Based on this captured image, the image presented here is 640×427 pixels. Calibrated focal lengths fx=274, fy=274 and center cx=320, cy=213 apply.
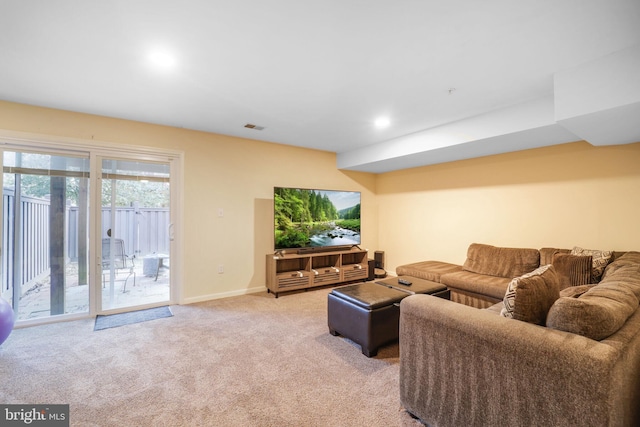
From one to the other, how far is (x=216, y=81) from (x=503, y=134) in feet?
9.58

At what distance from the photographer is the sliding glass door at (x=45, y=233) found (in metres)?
2.89

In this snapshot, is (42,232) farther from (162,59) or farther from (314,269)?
(314,269)

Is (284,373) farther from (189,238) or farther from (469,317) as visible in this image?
(189,238)

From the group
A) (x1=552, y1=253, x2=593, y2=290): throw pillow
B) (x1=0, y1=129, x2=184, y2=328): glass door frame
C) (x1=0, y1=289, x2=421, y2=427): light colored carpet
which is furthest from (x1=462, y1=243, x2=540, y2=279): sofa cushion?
(x1=0, y1=129, x2=184, y2=328): glass door frame

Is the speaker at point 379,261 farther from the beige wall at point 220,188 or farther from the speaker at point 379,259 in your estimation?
the beige wall at point 220,188

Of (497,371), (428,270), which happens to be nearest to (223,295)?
(428,270)

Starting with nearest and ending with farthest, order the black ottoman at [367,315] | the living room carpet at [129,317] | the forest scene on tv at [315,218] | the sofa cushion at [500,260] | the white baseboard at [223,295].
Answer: the black ottoman at [367,315]
the living room carpet at [129,317]
the sofa cushion at [500,260]
the white baseboard at [223,295]
the forest scene on tv at [315,218]

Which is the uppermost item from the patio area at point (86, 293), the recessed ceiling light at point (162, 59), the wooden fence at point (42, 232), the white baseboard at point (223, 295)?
the recessed ceiling light at point (162, 59)

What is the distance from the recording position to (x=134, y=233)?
3449 millimetres

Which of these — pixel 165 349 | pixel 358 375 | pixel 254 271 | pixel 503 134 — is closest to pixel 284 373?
pixel 358 375

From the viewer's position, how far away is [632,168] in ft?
9.24

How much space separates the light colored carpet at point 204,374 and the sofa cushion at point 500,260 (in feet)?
6.08

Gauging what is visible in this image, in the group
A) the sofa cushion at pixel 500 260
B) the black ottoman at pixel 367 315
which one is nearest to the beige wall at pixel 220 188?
the black ottoman at pixel 367 315

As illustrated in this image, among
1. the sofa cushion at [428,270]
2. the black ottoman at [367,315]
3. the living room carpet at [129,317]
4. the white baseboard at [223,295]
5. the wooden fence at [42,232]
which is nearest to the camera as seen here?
the black ottoman at [367,315]
